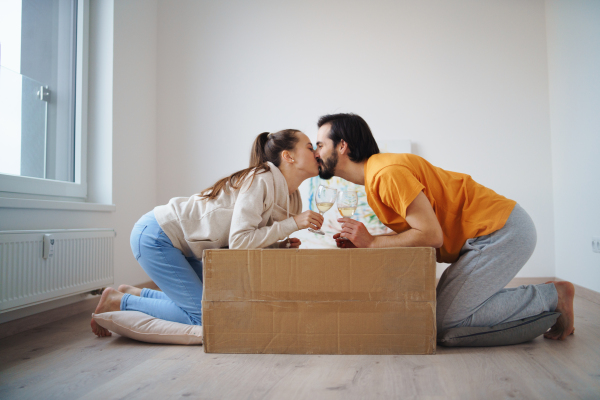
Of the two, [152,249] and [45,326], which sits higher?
[152,249]

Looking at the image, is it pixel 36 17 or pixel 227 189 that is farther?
pixel 36 17

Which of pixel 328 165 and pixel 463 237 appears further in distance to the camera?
pixel 328 165

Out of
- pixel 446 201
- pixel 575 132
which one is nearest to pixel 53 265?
pixel 446 201

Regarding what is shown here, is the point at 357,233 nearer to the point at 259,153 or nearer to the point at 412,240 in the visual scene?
the point at 412,240

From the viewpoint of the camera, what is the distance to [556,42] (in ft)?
10.9

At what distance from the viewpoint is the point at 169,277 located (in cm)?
185

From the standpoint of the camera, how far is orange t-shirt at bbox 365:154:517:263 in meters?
1.61

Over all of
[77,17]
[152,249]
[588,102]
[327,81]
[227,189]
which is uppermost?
[77,17]

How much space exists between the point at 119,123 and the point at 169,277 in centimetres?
184

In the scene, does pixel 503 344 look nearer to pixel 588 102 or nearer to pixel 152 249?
pixel 152 249

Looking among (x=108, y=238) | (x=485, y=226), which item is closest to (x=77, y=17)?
(x=108, y=238)

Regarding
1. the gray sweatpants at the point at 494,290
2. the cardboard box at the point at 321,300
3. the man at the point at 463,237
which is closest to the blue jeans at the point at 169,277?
the cardboard box at the point at 321,300

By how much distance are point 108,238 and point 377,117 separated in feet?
7.93

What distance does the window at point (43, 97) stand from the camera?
92.0 inches
